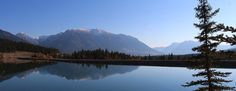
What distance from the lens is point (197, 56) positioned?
19812mm

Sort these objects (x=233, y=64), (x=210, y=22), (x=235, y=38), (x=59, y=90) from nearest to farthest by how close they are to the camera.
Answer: (x=235, y=38), (x=210, y=22), (x=59, y=90), (x=233, y=64)

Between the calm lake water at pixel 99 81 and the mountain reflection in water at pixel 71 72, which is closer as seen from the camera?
the calm lake water at pixel 99 81

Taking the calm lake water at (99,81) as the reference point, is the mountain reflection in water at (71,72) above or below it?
above

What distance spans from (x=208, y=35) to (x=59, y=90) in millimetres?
30011

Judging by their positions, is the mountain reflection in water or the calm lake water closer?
the calm lake water

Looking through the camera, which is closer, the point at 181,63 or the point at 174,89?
the point at 174,89

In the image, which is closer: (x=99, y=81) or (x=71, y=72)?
(x=99, y=81)

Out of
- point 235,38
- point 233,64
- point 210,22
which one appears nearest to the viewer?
point 235,38

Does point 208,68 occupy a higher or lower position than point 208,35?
lower

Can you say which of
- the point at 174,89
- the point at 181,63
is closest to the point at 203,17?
the point at 174,89

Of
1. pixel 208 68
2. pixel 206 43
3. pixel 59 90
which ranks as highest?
pixel 206 43

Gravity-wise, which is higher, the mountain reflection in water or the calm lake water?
the mountain reflection in water

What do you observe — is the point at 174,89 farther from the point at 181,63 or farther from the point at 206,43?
the point at 181,63

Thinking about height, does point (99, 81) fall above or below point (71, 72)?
below
